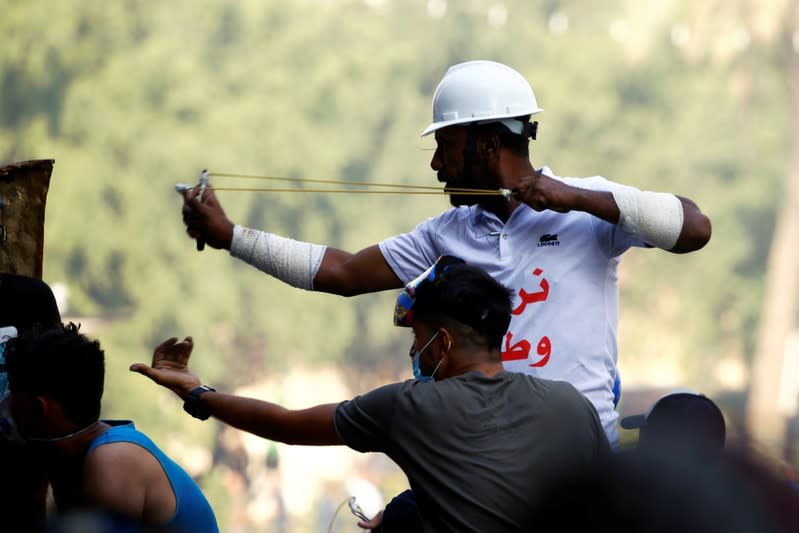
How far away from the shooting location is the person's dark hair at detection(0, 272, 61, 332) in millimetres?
3625

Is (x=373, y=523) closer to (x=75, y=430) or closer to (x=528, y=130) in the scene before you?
(x=75, y=430)

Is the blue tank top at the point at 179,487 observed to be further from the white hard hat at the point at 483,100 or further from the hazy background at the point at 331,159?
the hazy background at the point at 331,159

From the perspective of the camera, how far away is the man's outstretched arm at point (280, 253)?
156 inches

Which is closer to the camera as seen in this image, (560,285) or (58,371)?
(58,371)

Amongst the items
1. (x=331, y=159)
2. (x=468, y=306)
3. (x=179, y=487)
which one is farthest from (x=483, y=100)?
(x=331, y=159)

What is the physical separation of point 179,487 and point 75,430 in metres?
0.31

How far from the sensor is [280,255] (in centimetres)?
404

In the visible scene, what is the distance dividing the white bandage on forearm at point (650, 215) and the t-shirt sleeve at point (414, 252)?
69 centimetres

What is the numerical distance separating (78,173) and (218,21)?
220 inches

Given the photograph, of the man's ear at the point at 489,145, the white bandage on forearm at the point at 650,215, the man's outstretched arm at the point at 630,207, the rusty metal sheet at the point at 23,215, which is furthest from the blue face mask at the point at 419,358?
the rusty metal sheet at the point at 23,215

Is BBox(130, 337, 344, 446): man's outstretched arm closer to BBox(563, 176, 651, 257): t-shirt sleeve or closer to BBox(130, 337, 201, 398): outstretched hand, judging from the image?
BBox(130, 337, 201, 398): outstretched hand

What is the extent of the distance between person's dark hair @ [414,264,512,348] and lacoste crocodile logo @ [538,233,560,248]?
569 mm

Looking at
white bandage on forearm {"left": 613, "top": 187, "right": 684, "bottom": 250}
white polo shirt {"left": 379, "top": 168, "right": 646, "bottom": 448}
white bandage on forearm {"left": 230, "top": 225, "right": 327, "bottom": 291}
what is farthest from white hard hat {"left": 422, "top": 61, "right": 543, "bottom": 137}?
white bandage on forearm {"left": 230, "top": 225, "right": 327, "bottom": 291}

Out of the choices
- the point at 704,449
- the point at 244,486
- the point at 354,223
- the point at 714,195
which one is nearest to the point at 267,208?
the point at 354,223
